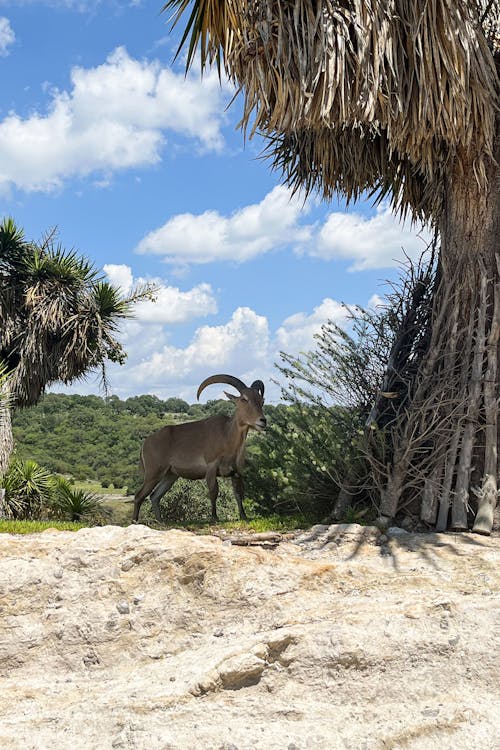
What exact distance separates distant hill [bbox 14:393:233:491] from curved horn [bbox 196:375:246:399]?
16.2 metres

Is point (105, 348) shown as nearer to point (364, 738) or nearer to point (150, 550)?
point (150, 550)

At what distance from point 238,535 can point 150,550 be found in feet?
7.04

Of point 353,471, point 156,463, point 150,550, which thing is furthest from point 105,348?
point 150,550

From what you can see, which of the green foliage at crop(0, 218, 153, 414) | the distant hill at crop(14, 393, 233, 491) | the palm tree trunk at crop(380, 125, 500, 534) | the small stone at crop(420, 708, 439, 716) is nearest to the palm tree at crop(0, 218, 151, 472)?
the green foliage at crop(0, 218, 153, 414)

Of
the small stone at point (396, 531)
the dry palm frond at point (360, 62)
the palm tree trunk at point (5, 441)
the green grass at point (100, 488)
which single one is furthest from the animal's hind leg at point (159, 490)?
the green grass at point (100, 488)

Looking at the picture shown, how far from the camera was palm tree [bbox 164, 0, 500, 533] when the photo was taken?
8.06m

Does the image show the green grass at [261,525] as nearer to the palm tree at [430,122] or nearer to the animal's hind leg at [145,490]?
the palm tree at [430,122]

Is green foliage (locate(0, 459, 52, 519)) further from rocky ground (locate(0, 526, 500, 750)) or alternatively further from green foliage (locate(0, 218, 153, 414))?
rocky ground (locate(0, 526, 500, 750))

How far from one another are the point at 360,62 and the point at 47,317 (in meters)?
11.7

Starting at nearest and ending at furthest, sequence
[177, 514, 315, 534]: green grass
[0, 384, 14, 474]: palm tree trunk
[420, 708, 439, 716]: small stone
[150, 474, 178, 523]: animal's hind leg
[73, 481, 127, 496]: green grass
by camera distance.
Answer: [420, 708, 439, 716]: small stone → [177, 514, 315, 534]: green grass → [150, 474, 178, 523]: animal's hind leg → [0, 384, 14, 474]: palm tree trunk → [73, 481, 127, 496]: green grass

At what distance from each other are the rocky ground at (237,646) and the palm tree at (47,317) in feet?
38.6

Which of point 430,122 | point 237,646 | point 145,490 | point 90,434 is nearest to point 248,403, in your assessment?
point 145,490

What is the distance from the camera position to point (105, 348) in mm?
18750

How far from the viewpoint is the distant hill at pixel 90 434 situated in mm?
28703
